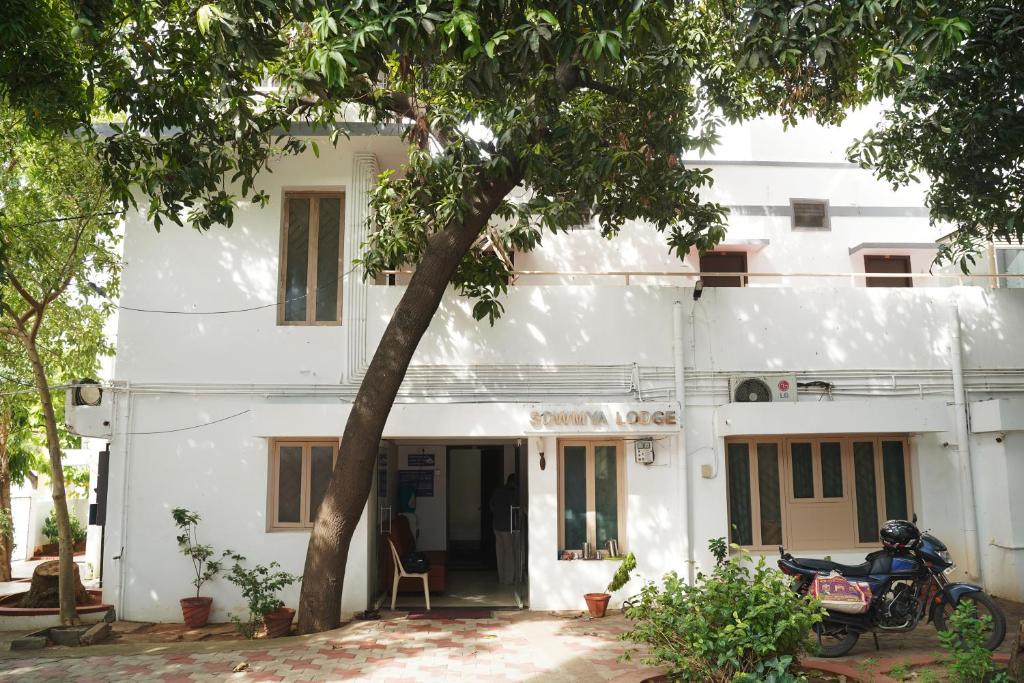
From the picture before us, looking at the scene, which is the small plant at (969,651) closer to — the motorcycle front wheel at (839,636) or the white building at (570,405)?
the motorcycle front wheel at (839,636)

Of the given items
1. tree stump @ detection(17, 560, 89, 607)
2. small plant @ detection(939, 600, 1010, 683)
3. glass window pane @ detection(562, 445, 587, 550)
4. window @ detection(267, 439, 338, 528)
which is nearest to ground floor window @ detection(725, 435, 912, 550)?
glass window pane @ detection(562, 445, 587, 550)

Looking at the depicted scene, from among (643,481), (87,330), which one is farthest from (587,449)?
(87,330)

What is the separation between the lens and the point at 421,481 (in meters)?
14.5

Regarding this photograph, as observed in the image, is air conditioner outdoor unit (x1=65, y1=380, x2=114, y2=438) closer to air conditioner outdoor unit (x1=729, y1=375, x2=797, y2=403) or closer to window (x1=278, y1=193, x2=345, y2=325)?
window (x1=278, y1=193, x2=345, y2=325)

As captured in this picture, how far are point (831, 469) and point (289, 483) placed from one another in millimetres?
6879

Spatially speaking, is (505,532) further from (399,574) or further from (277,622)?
(277,622)

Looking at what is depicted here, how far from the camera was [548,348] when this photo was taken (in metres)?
10.5

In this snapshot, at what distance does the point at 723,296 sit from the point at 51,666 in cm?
842

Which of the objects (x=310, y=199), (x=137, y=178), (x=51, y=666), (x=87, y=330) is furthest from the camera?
(x=87, y=330)

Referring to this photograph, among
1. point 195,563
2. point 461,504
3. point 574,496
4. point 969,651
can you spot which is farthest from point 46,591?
point 969,651

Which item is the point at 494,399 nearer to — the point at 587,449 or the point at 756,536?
the point at 587,449

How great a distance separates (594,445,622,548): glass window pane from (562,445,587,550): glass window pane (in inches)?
6.4

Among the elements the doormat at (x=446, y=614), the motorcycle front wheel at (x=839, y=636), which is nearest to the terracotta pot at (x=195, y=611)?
the doormat at (x=446, y=614)

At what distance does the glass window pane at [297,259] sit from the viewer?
1067 cm
